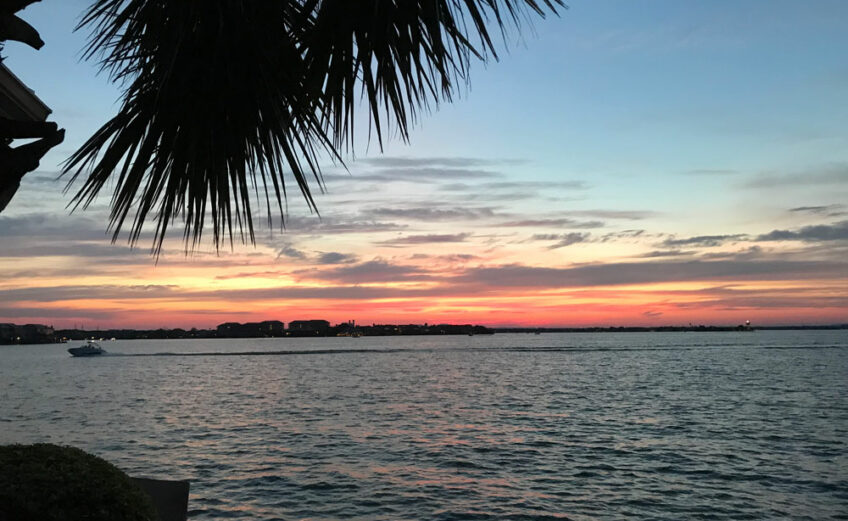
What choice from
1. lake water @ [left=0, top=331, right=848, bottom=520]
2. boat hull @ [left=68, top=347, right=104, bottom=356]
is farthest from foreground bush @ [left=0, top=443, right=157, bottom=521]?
boat hull @ [left=68, top=347, right=104, bottom=356]

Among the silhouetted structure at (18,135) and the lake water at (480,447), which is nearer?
the silhouetted structure at (18,135)

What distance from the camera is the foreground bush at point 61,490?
4.79 m

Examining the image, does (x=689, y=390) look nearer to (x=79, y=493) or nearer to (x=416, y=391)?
(x=416, y=391)

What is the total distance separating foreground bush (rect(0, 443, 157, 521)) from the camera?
188 inches

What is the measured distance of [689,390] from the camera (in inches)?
2416

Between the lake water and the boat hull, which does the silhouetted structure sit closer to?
the lake water

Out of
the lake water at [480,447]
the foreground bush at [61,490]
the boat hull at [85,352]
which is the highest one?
the foreground bush at [61,490]

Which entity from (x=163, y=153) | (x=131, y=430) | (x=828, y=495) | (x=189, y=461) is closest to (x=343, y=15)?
(x=163, y=153)

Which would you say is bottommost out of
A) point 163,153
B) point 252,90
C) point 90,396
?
point 90,396

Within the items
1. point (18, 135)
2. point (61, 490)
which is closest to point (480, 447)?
point (61, 490)

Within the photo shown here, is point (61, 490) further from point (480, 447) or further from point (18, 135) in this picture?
point (480, 447)

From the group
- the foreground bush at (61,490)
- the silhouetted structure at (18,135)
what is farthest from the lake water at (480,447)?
the silhouetted structure at (18,135)

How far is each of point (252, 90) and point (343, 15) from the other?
27.5 inches

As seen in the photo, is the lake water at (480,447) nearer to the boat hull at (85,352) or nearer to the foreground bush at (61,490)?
the foreground bush at (61,490)
